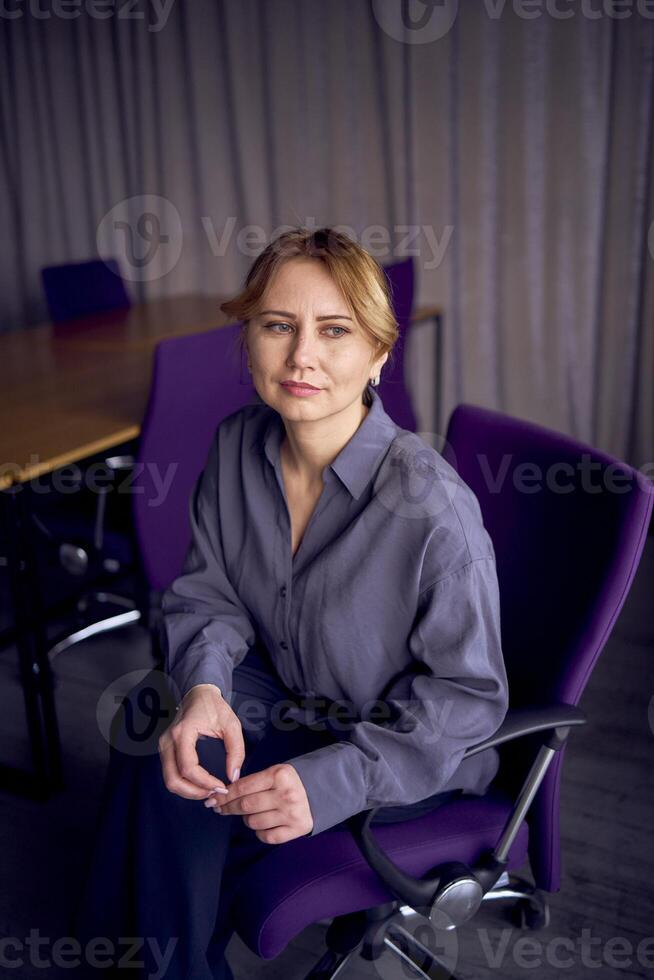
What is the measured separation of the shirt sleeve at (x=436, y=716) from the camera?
45.1 inches

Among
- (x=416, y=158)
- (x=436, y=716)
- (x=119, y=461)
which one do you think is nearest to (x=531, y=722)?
(x=436, y=716)

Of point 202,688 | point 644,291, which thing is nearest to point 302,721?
point 202,688

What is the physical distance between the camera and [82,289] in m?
3.71

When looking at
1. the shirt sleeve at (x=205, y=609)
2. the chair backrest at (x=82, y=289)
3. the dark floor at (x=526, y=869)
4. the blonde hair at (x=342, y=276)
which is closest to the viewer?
the blonde hair at (x=342, y=276)

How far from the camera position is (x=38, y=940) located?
5.59 ft

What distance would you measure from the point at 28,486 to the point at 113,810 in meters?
0.88

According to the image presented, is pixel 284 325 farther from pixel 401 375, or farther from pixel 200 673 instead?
pixel 401 375

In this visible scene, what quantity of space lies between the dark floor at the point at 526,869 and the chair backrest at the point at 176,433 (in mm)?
542

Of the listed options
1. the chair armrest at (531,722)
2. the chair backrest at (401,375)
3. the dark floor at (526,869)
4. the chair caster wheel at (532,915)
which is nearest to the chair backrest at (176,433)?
the dark floor at (526,869)

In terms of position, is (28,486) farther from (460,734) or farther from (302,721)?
(460,734)

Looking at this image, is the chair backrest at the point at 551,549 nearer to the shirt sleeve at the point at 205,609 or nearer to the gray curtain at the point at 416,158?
the shirt sleeve at the point at 205,609

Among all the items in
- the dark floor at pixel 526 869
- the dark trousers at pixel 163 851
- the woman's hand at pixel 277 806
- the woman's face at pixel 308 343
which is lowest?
the dark floor at pixel 526 869

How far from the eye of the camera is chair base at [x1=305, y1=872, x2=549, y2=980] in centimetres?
138

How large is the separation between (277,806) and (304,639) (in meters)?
0.29
